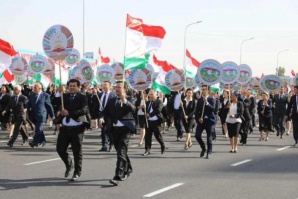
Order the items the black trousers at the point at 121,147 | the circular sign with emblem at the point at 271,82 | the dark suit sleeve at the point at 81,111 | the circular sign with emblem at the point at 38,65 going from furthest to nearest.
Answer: the circular sign with emblem at the point at 38,65 → the circular sign with emblem at the point at 271,82 → the dark suit sleeve at the point at 81,111 → the black trousers at the point at 121,147

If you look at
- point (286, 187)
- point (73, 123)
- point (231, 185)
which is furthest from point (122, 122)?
point (286, 187)

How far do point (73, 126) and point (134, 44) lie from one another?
5560mm

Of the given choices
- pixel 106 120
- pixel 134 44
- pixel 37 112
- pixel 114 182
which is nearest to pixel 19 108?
pixel 37 112

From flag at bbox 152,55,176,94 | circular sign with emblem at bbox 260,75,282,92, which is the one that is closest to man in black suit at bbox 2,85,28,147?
flag at bbox 152,55,176,94

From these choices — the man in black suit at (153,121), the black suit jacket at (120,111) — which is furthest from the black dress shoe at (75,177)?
the man in black suit at (153,121)

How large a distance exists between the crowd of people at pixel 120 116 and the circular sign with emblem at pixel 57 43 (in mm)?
1085

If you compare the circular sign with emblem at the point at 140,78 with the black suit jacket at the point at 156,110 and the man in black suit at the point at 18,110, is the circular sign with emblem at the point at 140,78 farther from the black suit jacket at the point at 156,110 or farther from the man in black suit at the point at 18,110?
the man in black suit at the point at 18,110

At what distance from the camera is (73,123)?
980 cm

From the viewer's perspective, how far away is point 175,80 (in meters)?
19.9

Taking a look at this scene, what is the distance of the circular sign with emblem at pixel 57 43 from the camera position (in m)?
13.6

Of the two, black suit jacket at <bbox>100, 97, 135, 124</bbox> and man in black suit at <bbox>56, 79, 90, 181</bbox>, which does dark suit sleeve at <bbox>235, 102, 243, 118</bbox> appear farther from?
man in black suit at <bbox>56, 79, 90, 181</bbox>

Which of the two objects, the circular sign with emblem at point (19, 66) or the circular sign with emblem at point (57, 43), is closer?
the circular sign with emblem at point (57, 43)

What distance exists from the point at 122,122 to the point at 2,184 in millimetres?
2366

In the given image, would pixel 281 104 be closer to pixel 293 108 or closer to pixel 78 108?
pixel 293 108
